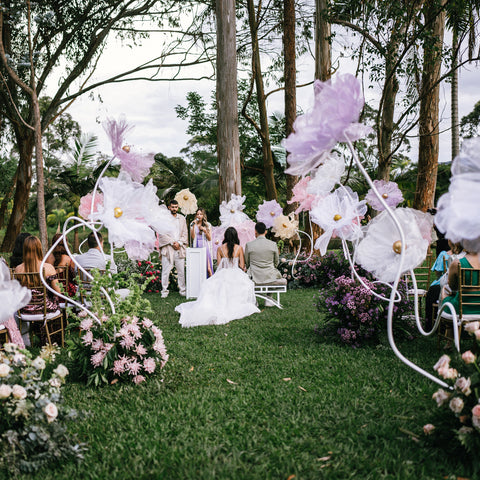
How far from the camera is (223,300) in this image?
6.96 m

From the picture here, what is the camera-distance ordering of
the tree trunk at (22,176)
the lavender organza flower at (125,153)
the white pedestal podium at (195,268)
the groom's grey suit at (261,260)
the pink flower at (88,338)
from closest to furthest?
the lavender organza flower at (125,153) < the pink flower at (88,338) < the groom's grey suit at (261,260) < the white pedestal podium at (195,268) < the tree trunk at (22,176)

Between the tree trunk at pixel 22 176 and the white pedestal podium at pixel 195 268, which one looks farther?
the tree trunk at pixel 22 176

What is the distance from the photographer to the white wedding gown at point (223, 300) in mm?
6611

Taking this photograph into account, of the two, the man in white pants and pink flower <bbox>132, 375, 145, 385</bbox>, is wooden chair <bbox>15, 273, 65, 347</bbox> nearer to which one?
pink flower <bbox>132, 375, 145, 385</bbox>

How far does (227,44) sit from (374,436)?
882 centimetres

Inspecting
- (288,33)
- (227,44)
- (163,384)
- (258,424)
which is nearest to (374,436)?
(258,424)

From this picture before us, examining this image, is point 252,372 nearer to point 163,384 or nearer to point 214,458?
point 163,384

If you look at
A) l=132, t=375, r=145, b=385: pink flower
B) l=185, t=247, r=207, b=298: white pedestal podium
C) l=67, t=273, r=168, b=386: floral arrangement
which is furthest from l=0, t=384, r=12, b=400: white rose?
l=185, t=247, r=207, b=298: white pedestal podium

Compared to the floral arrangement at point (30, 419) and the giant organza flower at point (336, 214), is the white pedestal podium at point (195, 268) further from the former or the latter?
the floral arrangement at point (30, 419)

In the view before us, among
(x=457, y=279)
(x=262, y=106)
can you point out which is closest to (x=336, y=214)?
(x=457, y=279)

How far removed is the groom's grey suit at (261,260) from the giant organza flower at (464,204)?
214 inches

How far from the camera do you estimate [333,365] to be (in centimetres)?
442

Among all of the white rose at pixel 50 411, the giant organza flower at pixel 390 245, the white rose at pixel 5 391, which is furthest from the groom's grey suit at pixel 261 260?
the white rose at pixel 5 391

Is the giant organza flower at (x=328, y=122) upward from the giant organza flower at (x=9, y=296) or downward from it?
upward
